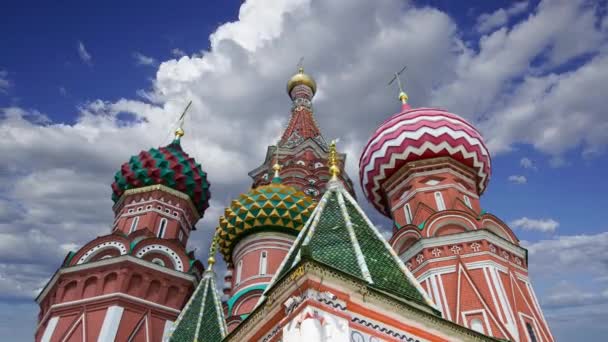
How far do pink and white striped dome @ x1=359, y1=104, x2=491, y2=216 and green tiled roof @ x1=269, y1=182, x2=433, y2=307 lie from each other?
954 cm

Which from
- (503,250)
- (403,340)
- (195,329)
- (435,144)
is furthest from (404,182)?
(403,340)

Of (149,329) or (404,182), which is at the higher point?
(404,182)

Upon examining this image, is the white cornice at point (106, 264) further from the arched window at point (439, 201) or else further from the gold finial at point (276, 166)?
the arched window at point (439, 201)

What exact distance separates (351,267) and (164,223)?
559 inches

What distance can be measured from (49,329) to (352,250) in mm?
12570

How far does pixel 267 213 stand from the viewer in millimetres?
17828

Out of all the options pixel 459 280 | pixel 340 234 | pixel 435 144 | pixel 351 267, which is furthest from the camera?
pixel 435 144

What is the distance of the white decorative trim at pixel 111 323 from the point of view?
47.7 feet

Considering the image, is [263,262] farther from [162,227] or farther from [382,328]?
[382,328]

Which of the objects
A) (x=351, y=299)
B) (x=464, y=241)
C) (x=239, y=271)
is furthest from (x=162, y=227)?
(x=351, y=299)

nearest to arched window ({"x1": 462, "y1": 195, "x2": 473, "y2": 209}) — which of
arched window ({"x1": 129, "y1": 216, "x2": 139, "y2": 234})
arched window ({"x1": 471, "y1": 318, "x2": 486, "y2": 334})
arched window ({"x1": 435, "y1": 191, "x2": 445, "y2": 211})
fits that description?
arched window ({"x1": 435, "y1": 191, "x2": 445, "y2": 211})

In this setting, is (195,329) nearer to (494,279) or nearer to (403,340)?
(403,340)

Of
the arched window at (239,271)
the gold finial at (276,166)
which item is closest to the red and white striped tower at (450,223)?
the gold finial at (276,166)

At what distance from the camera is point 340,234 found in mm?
6836
